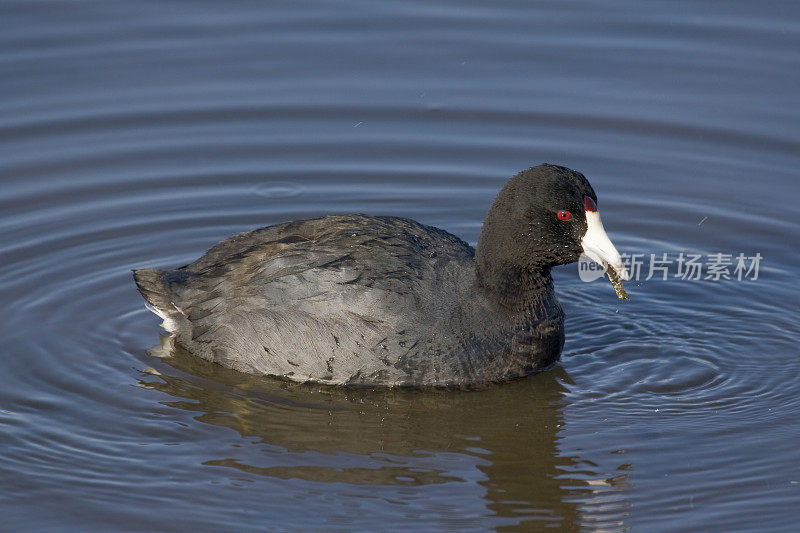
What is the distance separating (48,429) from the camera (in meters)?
6.14

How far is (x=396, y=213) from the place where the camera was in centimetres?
886

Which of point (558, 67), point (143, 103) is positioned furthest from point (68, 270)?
point (558, 67)

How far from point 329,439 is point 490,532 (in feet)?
3.74

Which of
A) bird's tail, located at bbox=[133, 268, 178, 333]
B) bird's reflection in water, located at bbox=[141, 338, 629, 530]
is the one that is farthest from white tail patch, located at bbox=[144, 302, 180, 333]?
bird's reflection in water, located at bbox=[141, 338, 629, 530]

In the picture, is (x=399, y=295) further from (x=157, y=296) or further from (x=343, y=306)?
(x=157, y=296)

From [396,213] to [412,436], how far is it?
2.95 meters

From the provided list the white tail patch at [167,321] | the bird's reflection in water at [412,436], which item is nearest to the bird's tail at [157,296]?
the white tail patch at [167,321]

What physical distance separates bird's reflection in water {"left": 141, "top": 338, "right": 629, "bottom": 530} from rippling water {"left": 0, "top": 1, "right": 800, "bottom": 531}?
0.02 meters

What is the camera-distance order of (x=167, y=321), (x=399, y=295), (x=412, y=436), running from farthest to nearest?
(x=167, y=321), (x=399, y=295), (x=412, y=436)

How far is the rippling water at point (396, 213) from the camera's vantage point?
570cm

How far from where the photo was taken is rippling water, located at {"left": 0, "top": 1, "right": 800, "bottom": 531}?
5.70m

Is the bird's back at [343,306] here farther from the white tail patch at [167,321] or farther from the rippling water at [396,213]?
the rippling water at [396,213]

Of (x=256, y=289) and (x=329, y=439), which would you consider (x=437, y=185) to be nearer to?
(x=256, y=289)

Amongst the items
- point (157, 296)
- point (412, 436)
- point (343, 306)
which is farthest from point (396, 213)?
point (412, 436)
